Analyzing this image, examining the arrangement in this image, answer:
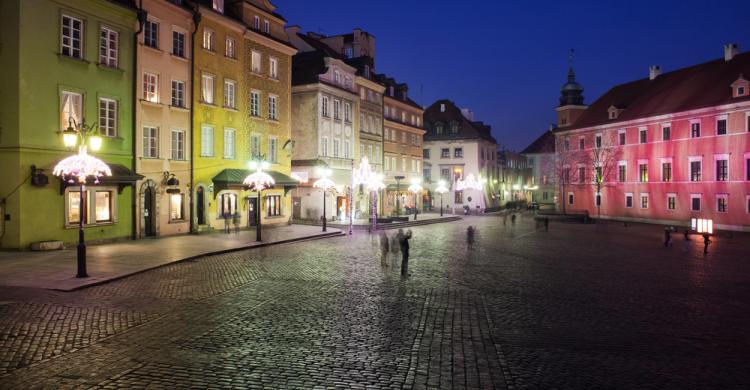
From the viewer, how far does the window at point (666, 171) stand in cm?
4862

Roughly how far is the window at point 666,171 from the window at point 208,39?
41.5 m

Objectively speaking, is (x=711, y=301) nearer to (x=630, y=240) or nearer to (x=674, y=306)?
(x=674, y=306)

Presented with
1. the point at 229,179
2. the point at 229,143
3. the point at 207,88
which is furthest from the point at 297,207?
the point at 207,88

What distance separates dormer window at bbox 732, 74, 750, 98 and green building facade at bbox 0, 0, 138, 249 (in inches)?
1732

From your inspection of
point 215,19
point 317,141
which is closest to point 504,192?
point 317,141

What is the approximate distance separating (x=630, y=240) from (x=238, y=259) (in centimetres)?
2422

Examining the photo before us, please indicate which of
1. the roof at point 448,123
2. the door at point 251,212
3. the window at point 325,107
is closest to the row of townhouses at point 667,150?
the roof at point 448,123

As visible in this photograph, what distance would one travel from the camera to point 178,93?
93.9 ft

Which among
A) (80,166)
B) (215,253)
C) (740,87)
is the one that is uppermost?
(740,87)

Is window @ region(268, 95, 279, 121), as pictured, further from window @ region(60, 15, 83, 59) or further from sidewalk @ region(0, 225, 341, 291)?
window @ region(60, 15, 83, 59)

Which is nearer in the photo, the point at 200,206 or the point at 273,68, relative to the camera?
the point at 200,206

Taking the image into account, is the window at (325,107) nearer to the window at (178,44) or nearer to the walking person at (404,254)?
the window at (178,44)

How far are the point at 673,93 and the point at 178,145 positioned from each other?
46.1m

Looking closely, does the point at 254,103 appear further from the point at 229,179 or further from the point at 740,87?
the point at 740,87
